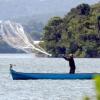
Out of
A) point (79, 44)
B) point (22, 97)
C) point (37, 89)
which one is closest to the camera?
point (22, 97)

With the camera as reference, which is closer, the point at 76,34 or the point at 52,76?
the point at 52,76

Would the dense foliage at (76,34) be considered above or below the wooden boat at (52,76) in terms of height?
below

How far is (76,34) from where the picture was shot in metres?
151

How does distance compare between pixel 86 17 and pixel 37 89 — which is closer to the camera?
pixel 37 89

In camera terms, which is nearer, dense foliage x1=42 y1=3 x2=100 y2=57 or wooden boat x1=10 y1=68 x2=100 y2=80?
wooden boat x1=10 y1=68 x2=100 y2=80

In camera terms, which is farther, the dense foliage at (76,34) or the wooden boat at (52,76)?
the dense foliage at (76,34)

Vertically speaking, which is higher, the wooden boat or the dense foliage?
the wooden boat

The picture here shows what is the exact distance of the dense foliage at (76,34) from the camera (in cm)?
14538

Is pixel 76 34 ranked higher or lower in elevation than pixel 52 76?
lower

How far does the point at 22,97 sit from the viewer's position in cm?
3089

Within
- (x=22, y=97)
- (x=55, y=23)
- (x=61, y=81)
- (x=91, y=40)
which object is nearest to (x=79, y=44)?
(x=91, y=40)

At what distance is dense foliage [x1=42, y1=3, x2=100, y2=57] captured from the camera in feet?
477

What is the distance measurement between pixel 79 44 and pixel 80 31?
18.4ft

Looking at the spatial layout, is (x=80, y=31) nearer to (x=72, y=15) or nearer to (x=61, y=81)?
(x=72, y=15)
